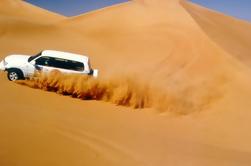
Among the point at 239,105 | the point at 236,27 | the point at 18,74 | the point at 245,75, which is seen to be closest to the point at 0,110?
the point at 18,74

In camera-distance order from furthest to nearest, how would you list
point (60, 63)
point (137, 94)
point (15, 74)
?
point (137, 94) < point (60, 63) < point (15, 74)

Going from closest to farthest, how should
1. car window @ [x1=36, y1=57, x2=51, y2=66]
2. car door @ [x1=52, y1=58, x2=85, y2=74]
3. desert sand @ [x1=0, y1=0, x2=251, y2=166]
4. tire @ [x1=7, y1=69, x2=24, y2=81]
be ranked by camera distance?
1. desert sand @ [x1=0, y1=0, x2=251, y2=166]
2. tire @ [x1=7, y1=69, x2=24, y2=81]
3. car window @ [x1=36, y1=57, x2=51, y2=66]
4. car door @ [x1=52, y1=58, x2=85, y2=74]

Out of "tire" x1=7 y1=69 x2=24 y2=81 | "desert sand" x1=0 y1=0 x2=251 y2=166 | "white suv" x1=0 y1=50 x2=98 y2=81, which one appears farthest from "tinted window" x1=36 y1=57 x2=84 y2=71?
"tire" x1=7 y1=69 x2=24 y2=81

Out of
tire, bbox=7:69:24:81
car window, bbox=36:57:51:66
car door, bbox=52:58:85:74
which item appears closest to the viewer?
tire, bbox=7:69:24:81

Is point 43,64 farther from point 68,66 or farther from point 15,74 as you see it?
point 15,74

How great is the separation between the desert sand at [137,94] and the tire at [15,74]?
0.20m

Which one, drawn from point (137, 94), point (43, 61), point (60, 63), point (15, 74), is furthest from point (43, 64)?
point (137, 94)

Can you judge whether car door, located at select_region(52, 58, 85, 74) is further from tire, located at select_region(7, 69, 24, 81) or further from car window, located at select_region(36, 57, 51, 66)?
tire, located at select_region(7, 69, 24, 81)

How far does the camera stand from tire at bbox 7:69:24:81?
14.1 meters

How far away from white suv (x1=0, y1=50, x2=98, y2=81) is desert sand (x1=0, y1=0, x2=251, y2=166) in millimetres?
326

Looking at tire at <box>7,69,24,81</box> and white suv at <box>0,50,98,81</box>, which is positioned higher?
white suv at <box>0,50,98,81</box>

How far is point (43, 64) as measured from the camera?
14.6 meters

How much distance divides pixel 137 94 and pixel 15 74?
383 cm

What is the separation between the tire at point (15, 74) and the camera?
1413cm
